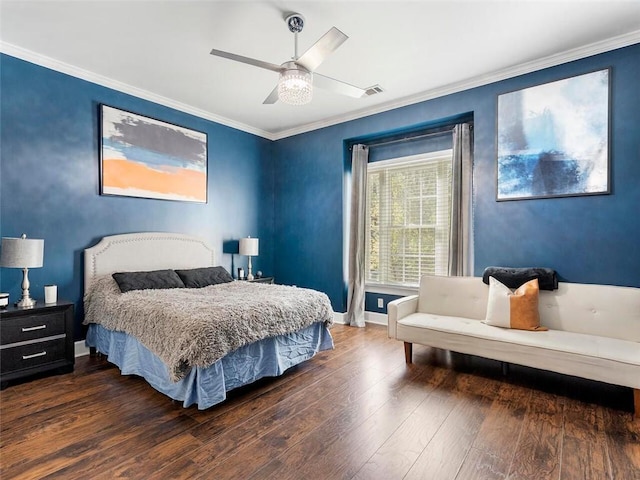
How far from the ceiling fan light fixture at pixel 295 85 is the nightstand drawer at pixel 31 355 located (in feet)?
9.49

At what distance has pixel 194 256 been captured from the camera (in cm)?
435

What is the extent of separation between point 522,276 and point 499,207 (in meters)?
0.80

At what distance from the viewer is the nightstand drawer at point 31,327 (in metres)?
2.67

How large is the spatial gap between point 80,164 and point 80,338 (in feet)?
5.96

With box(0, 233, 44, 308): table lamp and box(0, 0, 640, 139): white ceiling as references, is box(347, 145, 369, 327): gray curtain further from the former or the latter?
box(0, 233, 44, 308): table lamp

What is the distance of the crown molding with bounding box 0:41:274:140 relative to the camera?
9.98ft

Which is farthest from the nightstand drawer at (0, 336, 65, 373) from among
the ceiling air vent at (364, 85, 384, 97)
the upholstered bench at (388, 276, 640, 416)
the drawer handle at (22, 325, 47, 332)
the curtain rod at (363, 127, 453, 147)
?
the curtain rod at (363, 127, 453, 147)

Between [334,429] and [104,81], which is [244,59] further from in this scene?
[334,429]

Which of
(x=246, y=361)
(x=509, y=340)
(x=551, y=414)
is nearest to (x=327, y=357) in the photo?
(x=246, y=361)

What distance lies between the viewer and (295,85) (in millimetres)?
2418

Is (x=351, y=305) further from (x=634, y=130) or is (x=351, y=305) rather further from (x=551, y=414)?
(x=634, y=130)

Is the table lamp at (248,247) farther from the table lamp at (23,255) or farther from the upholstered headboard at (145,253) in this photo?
the table lamp at (23,255)

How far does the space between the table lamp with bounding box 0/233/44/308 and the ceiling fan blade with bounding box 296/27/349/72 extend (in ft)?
8.85

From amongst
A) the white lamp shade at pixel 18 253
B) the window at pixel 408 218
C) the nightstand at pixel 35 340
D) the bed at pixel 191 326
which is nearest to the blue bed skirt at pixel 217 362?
the bed at pixel 191 326
